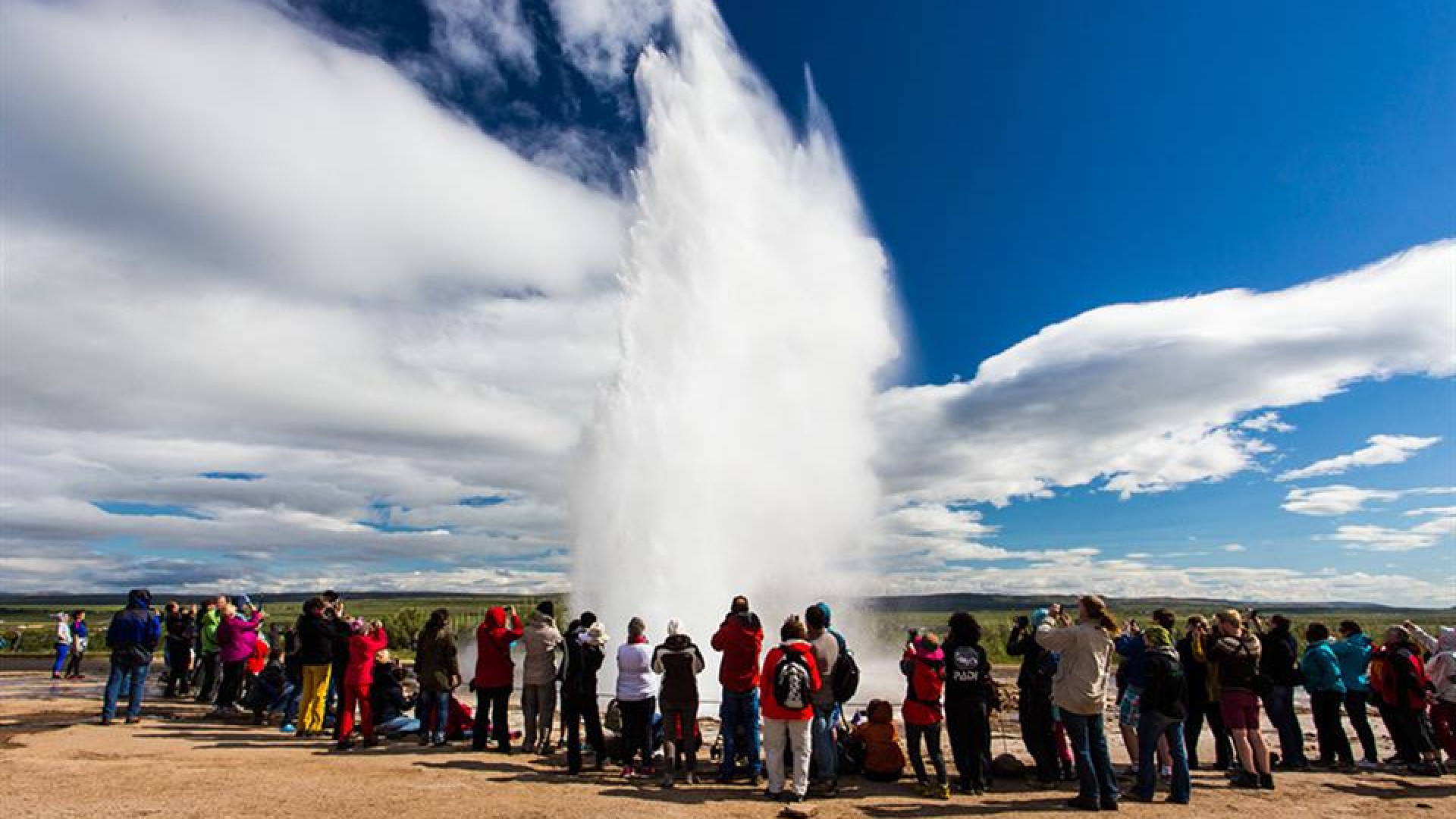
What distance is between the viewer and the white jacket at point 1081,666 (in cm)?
812

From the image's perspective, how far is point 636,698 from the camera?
9.71 m

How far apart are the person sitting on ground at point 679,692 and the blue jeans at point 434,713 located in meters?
3.76

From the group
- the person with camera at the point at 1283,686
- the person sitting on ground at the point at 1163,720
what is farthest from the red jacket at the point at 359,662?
the person with camera at the point at 1283,686

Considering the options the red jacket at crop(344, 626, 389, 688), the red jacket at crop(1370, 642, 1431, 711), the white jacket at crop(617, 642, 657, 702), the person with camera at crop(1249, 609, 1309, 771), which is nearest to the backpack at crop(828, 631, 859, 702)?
the white jacket at crop(617, 642, 657, 702)

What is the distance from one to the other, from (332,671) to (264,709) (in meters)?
1.68

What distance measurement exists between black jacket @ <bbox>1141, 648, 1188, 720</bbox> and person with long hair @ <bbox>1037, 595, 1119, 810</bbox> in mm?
635

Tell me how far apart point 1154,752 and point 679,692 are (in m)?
5.31

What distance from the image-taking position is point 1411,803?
8.80m

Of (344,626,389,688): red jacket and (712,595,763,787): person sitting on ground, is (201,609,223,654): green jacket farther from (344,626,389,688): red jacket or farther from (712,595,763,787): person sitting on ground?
(712,595,763,787): person sitting on ground

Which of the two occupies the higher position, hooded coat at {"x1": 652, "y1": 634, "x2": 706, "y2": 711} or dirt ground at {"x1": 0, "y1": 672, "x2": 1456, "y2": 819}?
hooded coat at {"x1": 652, "y1": 634, "x2": 706, "y2": 711}

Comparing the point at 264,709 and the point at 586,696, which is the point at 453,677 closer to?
the point at 586,696

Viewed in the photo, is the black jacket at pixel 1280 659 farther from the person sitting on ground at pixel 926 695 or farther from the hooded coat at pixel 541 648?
the hooded coat at pixel 541 648

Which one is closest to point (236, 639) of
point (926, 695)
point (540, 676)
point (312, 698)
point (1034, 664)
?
point (312, 698)

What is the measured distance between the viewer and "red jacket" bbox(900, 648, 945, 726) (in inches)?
349
